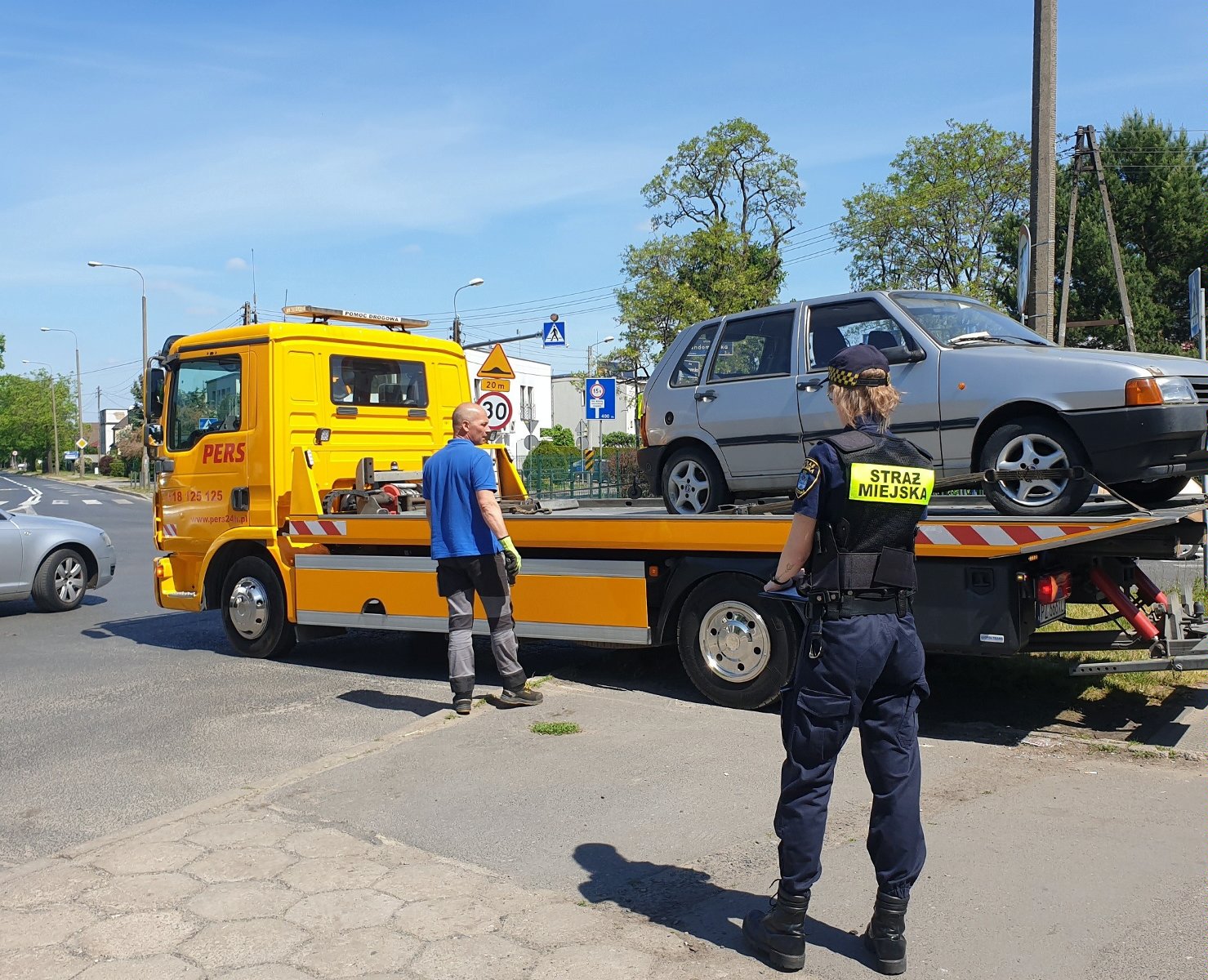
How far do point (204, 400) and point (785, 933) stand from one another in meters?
7.24

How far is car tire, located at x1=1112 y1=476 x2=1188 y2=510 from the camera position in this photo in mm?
6508

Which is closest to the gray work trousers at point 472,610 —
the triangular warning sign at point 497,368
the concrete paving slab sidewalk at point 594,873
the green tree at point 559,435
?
the concrete paving slab sidewalk at point 594,873

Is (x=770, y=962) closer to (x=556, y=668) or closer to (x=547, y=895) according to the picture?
(x=547, y=895)

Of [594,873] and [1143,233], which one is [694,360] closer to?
[594,873]

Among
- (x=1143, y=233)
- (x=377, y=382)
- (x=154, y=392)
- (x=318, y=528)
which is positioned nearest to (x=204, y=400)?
(x=154, y=392)

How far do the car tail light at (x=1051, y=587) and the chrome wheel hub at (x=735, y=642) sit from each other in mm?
1499

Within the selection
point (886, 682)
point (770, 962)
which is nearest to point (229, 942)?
point (770, 962)

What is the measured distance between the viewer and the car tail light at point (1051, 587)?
19.3ft

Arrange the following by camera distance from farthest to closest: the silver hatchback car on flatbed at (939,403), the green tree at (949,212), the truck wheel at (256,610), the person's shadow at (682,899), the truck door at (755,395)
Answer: the green tree at (949,212) < the truck wheel at (256,610) < the truck door at (755,395) < the silver hatchback car on flatbed at (939,403) < the person's shadow at (682,899)

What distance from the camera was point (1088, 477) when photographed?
5.99 meters

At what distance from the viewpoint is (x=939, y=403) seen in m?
6.70

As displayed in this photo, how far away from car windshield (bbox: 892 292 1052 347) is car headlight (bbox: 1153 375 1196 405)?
3.57ft

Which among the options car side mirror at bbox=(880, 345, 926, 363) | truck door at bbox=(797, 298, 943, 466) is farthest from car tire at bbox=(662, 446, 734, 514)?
car side mirror at bbox=(880, 345, 926, 363)

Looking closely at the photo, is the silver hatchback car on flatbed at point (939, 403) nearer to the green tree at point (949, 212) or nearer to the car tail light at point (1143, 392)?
the car tail light at point (1143, 392)
